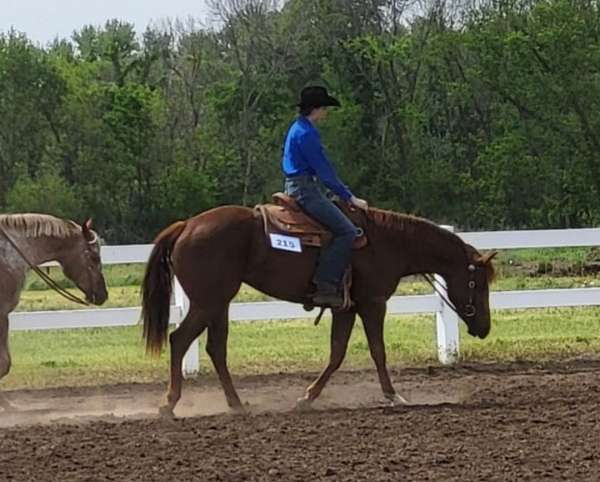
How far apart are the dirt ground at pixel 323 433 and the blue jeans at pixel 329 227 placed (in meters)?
1.06

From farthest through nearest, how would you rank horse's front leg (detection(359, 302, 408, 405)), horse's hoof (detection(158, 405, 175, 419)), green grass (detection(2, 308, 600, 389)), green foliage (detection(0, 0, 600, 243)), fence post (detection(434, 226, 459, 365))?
green foliage (detection(0, 0, 600, 243)) < fence post (detection(434, 226, 459, 365)) < green grass (detection(2, 308, 600, 389)) < horse's front leg (detection(359, 302, 408, 405)) < horse's hoof (detection(158, 405, 175, 419))

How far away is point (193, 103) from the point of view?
162ft

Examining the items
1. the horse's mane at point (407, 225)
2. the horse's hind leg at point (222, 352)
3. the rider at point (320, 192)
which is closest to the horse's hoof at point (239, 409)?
the horse's hind leg at point (222, 352)

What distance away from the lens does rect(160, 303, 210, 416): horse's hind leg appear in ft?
27.5

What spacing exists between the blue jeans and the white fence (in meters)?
2.48

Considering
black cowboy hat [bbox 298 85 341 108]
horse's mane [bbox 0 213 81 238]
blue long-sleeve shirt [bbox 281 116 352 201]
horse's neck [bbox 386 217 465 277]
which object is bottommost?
horse's neck [bbox 386 217 465 277]

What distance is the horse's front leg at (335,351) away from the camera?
8.54m

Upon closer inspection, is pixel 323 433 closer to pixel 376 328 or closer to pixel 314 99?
pixel 376 328

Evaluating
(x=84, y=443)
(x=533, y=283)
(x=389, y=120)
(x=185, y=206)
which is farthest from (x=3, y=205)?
(x=84, y=443)

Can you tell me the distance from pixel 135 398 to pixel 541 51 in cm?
3521

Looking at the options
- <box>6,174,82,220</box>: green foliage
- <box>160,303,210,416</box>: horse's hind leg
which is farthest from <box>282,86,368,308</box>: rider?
<box>6,174,82,220</box>: green foliage

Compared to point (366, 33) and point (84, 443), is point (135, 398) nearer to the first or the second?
point (84, 443)

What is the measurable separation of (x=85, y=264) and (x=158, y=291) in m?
1.00

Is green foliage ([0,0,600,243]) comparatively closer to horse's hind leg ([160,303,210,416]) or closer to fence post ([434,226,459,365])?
fence post ([434,226,459,365])
